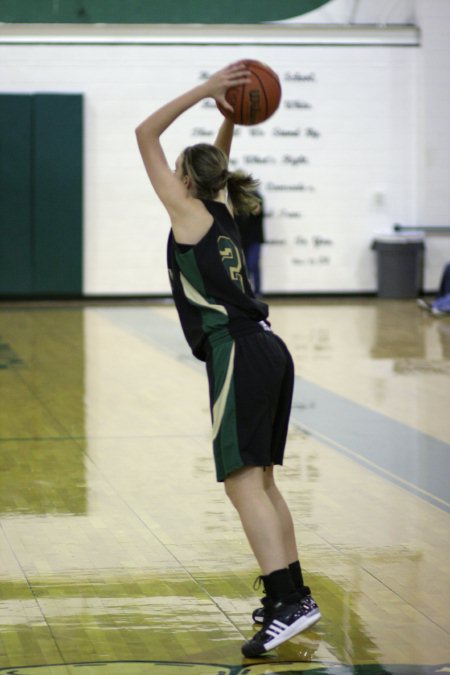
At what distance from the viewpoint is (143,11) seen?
15.1 m

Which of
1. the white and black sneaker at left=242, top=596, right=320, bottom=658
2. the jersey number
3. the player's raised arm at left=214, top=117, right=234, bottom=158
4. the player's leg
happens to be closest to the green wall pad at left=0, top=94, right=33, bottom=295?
the player's raised arm at left=214, top=117, right=234, bottom=158

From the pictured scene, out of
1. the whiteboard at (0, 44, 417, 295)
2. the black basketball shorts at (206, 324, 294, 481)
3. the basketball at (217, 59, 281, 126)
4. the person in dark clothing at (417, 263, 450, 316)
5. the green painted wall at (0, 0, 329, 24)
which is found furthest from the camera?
the whiteboard at (0, 44, 417, 295)

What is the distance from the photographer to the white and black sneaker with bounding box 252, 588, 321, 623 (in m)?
4.15

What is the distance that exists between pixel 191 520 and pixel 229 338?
6.31 ft

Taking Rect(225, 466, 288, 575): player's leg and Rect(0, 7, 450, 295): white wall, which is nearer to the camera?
Rect(225, 466, 288, 575): player's leg

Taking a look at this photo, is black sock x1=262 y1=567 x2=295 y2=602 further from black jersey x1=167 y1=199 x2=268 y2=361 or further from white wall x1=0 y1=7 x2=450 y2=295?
white wall x1=0 y1=7 x2=450 y2=295

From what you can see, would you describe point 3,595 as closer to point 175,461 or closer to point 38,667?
point 38,667

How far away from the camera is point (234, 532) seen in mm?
5648

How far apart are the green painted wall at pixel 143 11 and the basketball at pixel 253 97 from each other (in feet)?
29.7

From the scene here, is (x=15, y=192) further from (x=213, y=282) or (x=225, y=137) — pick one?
(x=213, y=282)

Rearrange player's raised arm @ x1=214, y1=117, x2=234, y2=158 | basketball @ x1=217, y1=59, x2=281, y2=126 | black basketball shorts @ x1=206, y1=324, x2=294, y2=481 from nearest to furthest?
black basketball shorts @ x1=206, y1=324, x2=294, y2=481 < basketball @ x1=217, y1=59, x2=281, y2=126 < player's raised arm @ x1=214, y1=117, x2=234, y2=158

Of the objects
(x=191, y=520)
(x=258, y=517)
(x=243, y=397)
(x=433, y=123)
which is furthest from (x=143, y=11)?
(x=258, y=517)

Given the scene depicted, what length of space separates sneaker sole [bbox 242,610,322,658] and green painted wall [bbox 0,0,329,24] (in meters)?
10.1

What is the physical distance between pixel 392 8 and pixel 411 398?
Answer: 984cm
